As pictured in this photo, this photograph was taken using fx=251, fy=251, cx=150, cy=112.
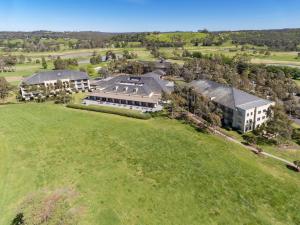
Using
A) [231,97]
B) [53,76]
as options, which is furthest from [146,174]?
[53,76]

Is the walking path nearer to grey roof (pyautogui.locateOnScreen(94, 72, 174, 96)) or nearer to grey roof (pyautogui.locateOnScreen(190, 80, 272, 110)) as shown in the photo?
grey roof (pyautogui.locateOnScreen(190, 80, 272, 110))

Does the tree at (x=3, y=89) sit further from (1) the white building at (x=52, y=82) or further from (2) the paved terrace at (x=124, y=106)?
(2) the paved terrace at (x=124, y=106)

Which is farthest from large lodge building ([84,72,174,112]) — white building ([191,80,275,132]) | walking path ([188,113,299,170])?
white building ([191,80,275,132])

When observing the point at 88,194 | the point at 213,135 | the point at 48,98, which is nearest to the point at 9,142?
the point at 88,194

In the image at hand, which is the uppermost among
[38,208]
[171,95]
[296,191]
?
[171,95]

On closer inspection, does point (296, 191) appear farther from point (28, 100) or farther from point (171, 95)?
point (28, 100)

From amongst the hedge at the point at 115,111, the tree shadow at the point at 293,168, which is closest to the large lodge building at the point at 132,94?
the hedge at the point at 115,111
